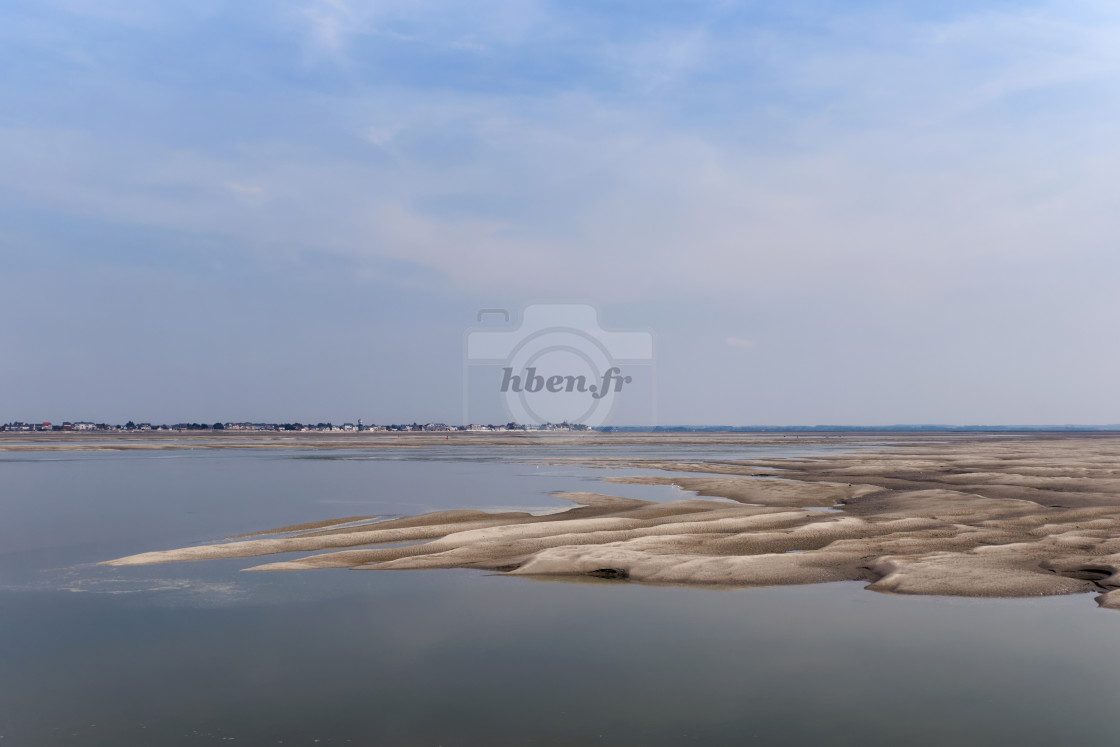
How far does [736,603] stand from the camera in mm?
14398

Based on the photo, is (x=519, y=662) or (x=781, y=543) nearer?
(x=519, y=662)

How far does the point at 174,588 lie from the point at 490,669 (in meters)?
8.75

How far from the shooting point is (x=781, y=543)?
19734 millimetres

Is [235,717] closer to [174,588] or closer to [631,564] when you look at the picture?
[174,588]

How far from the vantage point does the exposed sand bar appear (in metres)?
16.0

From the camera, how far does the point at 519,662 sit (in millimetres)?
11109

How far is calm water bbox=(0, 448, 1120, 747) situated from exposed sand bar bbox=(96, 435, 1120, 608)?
3.30 feet

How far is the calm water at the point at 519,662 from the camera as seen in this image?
28.7ft

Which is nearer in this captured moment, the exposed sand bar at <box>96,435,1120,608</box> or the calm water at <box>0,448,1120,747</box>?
the calm water at <box>0,448,1120,747</box>

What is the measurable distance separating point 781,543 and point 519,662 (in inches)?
422

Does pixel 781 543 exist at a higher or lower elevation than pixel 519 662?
higher

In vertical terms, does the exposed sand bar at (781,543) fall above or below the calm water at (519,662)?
above

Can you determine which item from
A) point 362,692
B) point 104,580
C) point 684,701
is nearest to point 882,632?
point 684,701

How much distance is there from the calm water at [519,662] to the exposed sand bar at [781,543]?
1004 millimetres
